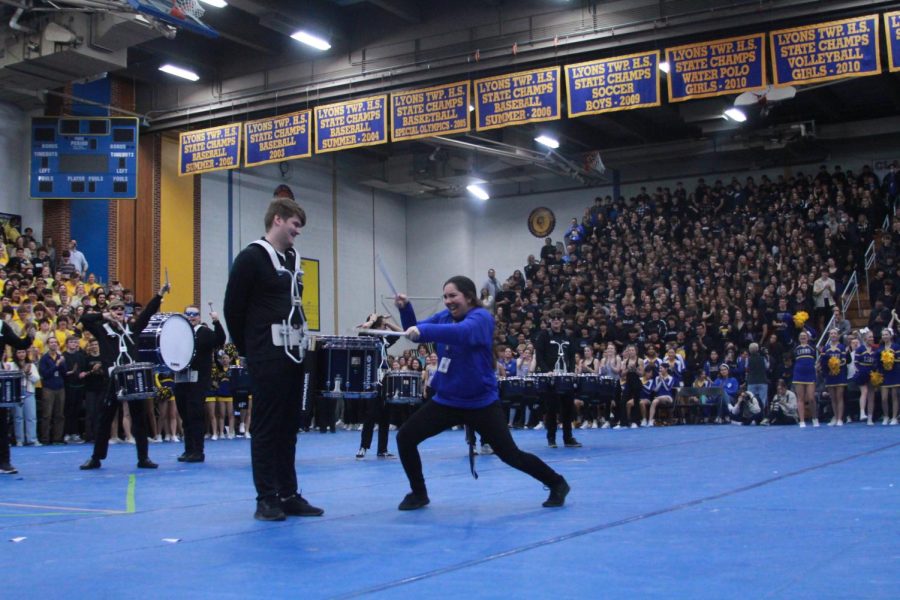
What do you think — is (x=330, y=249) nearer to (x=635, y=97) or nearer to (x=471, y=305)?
(x=635, y=97)

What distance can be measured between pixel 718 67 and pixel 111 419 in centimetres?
1308

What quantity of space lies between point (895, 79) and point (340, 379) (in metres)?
22.8

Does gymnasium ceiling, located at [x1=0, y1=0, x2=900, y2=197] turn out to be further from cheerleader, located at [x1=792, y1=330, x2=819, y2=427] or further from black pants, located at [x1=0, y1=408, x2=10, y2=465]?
black pants, located at [x1=0, y1=408, x2=10, y2=465]

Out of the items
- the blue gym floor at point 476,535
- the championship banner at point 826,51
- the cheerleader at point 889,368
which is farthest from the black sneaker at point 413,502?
the cheerleader at point 889,368

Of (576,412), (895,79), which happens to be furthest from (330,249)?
(895,79)

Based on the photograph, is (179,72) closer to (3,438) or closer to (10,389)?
(10,389)

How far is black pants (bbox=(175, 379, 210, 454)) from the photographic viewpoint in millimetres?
12570

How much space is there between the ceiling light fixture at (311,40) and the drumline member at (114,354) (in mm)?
13177

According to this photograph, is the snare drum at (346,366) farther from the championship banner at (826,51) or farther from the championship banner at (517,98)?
the championship banner at (826,51)

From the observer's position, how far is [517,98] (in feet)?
68.0

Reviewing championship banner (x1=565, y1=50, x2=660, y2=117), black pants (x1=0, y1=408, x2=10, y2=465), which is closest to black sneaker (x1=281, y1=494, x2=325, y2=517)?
black pants (x1=0, y1=408, x2=10, y2=465)

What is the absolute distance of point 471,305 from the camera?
23.4 feet

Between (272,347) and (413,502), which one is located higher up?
(272,347)

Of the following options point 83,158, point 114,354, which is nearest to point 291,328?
point 114,354
